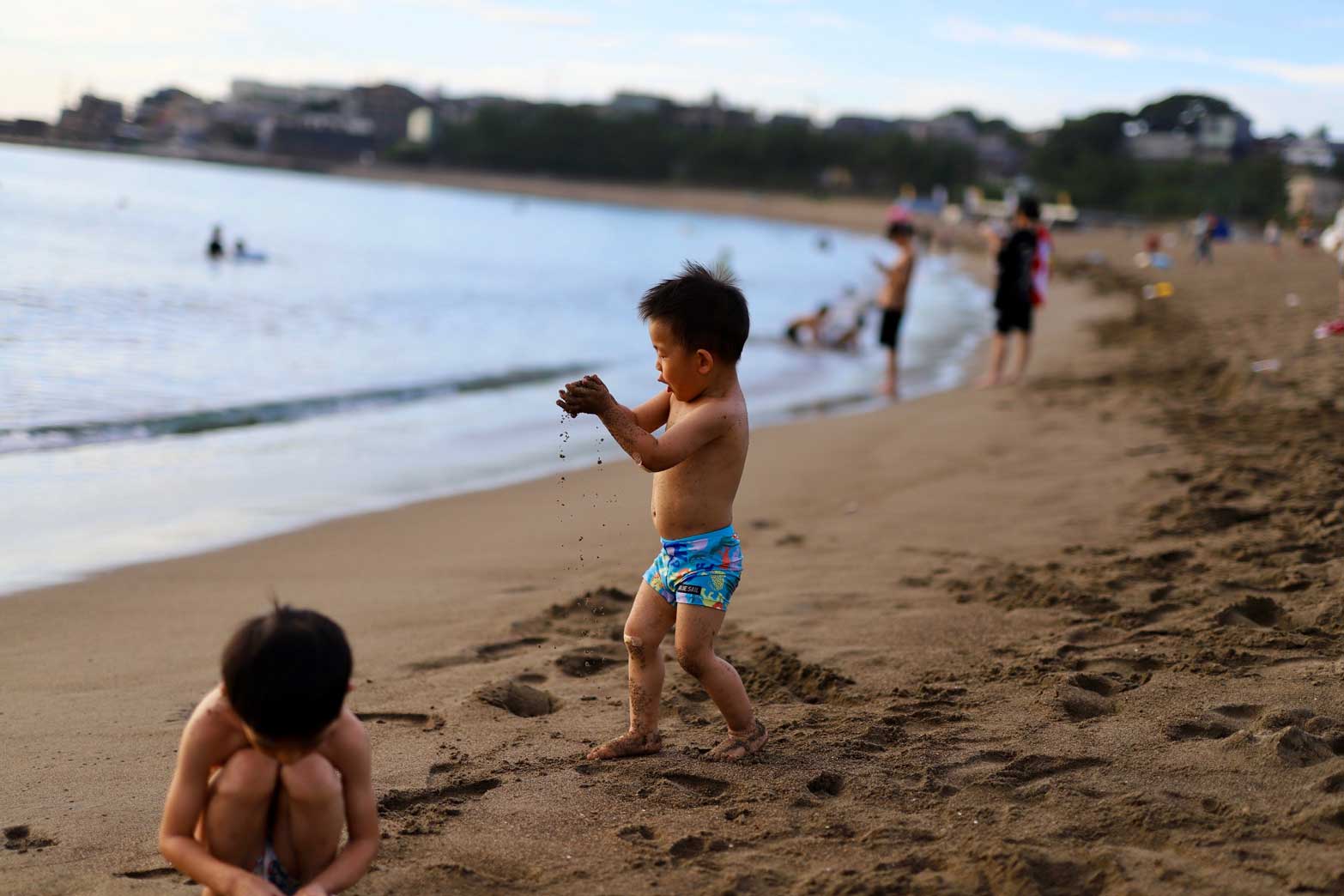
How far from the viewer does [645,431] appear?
120 inches

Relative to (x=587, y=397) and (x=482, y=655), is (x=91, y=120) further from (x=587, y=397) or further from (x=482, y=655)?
(x=587, y=397)

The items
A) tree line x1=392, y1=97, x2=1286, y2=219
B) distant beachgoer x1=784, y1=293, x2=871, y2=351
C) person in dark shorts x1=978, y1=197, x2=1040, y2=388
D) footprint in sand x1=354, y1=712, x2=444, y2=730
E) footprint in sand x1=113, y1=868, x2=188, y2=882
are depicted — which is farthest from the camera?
tree line x1=392, y1=97, x2=1286, y2=219

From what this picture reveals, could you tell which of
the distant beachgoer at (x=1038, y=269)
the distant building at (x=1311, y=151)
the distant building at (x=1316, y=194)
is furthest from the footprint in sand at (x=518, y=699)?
the distant building at (x=1311, y=151)

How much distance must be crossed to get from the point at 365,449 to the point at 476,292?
16225 mm

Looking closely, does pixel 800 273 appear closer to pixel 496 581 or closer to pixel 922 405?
pixel 922 405

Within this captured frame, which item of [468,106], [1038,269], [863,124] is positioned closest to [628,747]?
[1038,269]

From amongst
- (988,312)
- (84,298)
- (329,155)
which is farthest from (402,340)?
(329,155)

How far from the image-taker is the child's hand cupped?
9.37 feet

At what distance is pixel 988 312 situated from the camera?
23.7 meters

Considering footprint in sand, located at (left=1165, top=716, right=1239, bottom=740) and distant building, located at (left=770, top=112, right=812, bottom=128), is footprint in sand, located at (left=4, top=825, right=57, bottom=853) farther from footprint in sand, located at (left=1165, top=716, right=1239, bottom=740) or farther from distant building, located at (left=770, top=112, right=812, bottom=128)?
distant building, located at (left=770, top=112, right=812, bottom=128)

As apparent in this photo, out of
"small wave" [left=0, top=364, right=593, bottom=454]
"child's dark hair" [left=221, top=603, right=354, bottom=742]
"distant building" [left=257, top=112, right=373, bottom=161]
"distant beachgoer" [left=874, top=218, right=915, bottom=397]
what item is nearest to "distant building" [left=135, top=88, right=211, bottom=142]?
"small wave" [left=0, top=364, right=593, bottom=454]

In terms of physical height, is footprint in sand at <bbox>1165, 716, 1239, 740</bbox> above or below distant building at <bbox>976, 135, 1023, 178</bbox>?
below

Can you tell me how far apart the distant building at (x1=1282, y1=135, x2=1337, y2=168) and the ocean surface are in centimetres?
3543

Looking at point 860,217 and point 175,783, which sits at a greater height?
point 860,217
